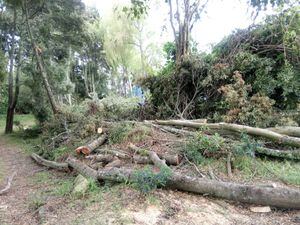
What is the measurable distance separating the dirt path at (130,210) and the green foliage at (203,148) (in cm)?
104

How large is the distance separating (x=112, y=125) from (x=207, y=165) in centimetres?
295

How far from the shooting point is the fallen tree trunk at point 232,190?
3283mm

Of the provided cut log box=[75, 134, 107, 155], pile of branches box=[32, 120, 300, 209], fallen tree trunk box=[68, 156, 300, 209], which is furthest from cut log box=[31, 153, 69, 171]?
fallen tree trunk box=[68, 156, 300, 209]

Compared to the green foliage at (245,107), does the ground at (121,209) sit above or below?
below

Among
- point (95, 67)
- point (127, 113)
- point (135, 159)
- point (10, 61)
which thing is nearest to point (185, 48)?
point (127, 113)

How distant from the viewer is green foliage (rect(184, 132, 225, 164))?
471cm

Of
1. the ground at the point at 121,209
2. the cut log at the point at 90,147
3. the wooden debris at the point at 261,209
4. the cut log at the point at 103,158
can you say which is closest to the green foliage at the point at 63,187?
the ground at the point at 121,209

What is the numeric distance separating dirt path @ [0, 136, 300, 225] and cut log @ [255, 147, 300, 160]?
62.7 inches

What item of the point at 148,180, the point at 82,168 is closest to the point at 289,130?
the point at 148,180

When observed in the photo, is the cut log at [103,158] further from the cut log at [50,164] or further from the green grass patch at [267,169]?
the green grass patch at [267,169]

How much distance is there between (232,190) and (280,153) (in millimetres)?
1696

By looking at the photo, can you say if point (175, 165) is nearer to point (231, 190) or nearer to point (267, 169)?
point (231, 190)

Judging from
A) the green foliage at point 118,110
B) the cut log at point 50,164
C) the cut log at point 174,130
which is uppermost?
the green foliage at point 118,110

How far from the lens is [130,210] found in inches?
129
